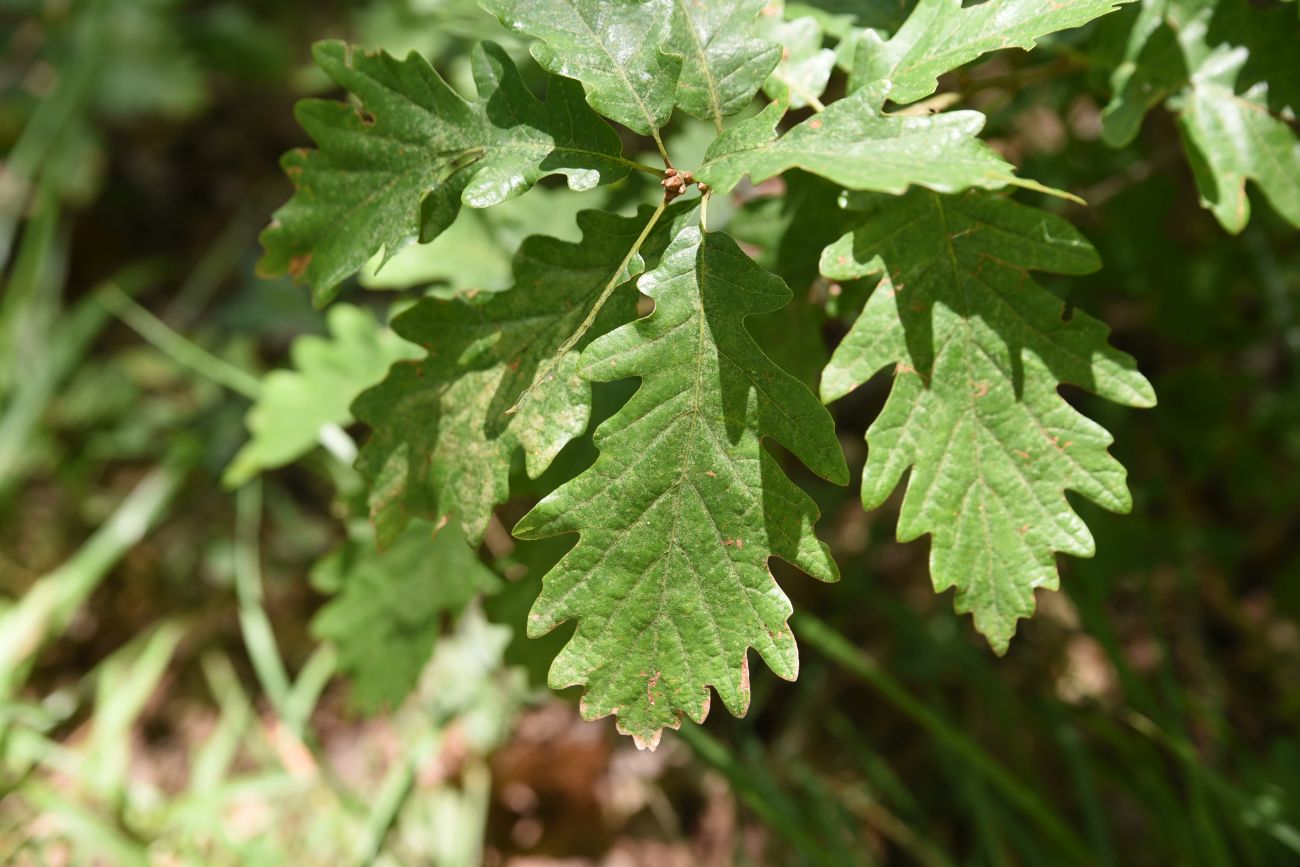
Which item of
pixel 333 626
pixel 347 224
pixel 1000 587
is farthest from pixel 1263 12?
pixel 333 626

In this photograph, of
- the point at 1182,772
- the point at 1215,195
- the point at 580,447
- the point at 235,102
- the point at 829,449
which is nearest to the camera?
the point at 829,449

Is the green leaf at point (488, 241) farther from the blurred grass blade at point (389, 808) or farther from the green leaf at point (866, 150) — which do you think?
the blurred grass blade at point (389, 808)

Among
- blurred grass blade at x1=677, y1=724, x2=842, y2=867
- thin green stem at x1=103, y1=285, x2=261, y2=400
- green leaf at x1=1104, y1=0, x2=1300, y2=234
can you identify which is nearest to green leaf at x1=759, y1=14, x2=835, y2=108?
green leaf at x1=1104, y1=0, x2=1300, y2=234

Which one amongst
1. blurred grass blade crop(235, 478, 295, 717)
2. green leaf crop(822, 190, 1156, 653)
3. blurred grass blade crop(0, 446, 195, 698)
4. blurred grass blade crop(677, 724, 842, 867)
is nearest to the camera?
green leaf crop(822, 190, 1156, 653)

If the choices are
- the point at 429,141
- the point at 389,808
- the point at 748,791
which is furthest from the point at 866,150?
the point at 389,808

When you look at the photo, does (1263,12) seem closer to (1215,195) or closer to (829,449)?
(1215,195)

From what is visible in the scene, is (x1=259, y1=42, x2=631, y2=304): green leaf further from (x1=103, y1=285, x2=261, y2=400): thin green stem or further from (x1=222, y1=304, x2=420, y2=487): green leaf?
(x1=103, y1=285, x2=261, y2=400): thin green stem
